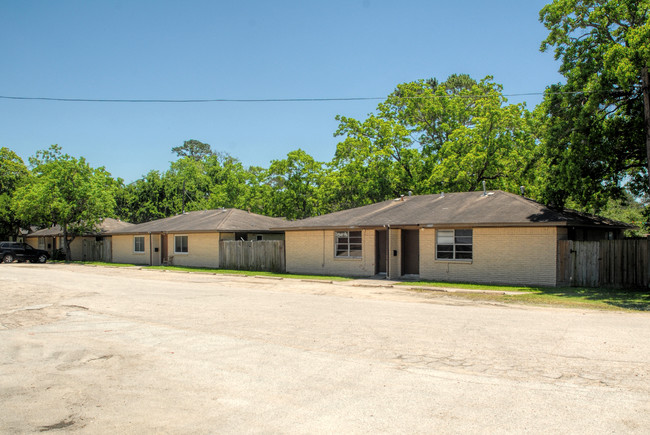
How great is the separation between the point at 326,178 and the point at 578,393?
3736 cm

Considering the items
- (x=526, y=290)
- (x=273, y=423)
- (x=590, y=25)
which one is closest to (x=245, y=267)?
(x=526, y=290)

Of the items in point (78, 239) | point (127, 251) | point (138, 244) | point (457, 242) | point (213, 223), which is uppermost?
point (213, 223)

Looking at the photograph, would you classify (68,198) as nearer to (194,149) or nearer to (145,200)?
(145,200)

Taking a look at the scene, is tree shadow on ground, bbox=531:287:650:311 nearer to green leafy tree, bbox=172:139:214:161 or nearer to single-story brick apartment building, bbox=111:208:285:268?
single-story brick apartment building, bbox=111:208:285:268

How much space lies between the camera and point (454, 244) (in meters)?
22.4

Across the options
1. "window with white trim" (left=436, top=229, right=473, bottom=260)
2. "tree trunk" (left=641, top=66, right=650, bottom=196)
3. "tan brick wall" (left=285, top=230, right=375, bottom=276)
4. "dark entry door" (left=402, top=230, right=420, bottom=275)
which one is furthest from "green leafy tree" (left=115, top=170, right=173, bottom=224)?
"tree trunk" (left=641, top=66, right=650, bottom=196)

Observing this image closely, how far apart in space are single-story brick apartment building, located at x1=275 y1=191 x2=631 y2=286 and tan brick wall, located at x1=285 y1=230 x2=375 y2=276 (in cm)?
5

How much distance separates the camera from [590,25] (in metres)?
19.1

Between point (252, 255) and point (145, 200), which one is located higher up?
point (145, 200)

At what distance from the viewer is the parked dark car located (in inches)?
1661

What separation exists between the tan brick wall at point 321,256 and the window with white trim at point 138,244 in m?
15.8

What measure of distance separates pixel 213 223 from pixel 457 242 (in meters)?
18.2

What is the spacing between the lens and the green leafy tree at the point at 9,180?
53.9 m

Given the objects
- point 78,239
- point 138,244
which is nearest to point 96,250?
point 78,239
